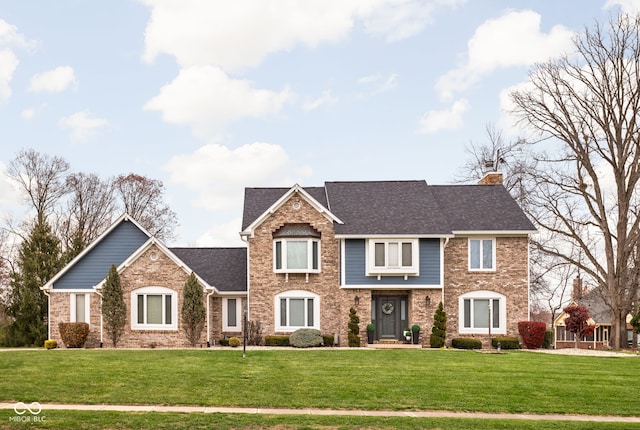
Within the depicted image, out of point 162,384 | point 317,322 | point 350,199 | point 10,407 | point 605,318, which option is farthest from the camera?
point 605,318

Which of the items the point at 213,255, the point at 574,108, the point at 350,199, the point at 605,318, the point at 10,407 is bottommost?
the point at 605,318

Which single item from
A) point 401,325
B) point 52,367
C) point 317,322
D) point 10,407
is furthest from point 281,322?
point 10,407

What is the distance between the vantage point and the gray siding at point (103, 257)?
3253cm

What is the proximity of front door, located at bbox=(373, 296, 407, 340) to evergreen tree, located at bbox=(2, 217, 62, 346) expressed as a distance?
1826 centimetres

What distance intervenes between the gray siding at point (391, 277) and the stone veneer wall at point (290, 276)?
741mm

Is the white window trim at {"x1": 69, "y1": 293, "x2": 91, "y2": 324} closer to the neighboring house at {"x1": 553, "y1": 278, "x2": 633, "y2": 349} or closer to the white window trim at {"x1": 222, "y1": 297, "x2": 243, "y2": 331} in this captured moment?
the white window trim at {"x1": 222, "y1": 297, "x2": 243, "y2": 331}

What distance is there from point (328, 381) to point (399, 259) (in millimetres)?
14321

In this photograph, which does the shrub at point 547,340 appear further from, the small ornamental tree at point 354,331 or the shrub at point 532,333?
the small ornamental tree at point 354,331

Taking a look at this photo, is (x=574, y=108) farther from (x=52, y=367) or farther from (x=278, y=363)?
(x=52, y=367)

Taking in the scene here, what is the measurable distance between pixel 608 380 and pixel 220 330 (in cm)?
1879

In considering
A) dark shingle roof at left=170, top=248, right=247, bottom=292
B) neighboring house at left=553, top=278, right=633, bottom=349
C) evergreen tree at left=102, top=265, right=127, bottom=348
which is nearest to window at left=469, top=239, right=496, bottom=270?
dark shingle roof at left=170, top=248, right=247, bottom=292

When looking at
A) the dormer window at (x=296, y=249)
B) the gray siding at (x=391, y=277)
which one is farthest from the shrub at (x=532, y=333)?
the dormer window at (x=296, y=249)

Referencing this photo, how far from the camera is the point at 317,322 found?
32.5 metres

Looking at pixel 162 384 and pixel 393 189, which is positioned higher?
pixel 393 189
